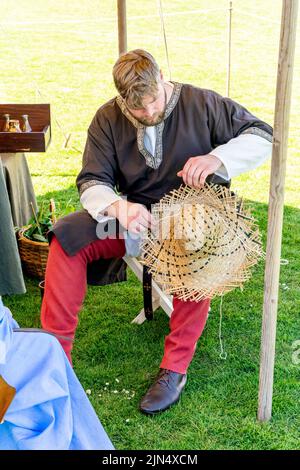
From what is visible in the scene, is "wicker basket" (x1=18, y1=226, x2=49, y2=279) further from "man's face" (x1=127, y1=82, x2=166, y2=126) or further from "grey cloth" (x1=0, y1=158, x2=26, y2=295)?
"man's face" (x1=127, y1=82, x2=166, y2=126)

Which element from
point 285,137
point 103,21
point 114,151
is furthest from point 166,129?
point 103,21

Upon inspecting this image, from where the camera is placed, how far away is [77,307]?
2689 millimetres

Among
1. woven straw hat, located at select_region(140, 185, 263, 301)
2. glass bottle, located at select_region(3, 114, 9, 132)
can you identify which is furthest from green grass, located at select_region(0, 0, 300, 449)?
glass bottle, located at select_region(3, 114, 9, 132)

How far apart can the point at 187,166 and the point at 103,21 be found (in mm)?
9742

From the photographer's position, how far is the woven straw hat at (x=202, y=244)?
252 cm

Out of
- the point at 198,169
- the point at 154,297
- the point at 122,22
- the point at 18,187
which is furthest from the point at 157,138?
the point at 18,187

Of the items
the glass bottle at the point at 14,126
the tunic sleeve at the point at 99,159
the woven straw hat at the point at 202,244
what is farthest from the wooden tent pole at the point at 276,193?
the glass bottle at the point at 14,126

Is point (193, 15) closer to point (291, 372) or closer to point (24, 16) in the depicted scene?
point (24, 16)

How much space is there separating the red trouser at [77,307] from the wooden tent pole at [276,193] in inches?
13.5

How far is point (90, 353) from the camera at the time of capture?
3.01m

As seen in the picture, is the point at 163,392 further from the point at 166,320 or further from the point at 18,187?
the point at 18,187

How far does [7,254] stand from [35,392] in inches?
59.4

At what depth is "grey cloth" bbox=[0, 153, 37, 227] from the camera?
3.71 metres

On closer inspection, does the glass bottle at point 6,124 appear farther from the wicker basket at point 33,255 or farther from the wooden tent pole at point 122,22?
the wooden tent pole at point 122,22
